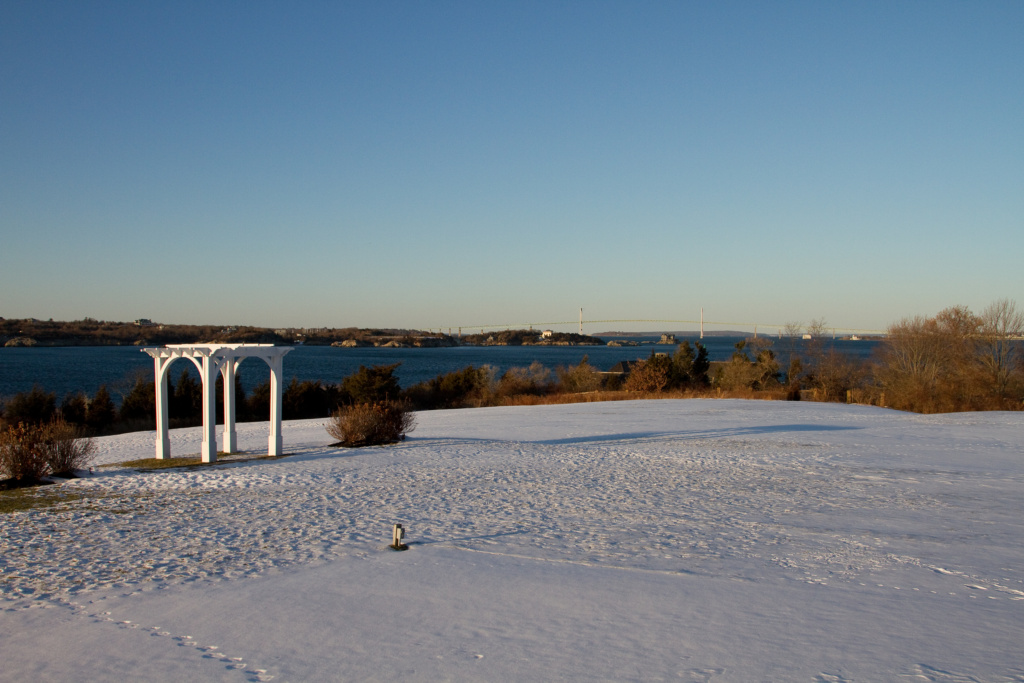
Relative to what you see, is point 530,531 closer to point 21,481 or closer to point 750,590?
point 750,590

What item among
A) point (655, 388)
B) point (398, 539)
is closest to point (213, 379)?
point (398, 539)

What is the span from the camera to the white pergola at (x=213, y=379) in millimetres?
13656

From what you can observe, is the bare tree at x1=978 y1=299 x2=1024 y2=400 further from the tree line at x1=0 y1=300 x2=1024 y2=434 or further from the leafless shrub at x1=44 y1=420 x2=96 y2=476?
the leafless shrub at x1=44 y1=420 x2=96 y2=476

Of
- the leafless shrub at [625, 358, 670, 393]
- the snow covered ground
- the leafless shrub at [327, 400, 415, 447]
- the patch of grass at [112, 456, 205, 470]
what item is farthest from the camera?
the leafless shrub at [625, 358, 670, 393]

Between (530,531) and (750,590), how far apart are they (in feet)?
9.06

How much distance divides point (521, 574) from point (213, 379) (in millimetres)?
9129

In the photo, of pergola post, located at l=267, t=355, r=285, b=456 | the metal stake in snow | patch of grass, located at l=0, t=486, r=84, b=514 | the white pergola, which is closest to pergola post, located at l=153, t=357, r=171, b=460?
the white pergola

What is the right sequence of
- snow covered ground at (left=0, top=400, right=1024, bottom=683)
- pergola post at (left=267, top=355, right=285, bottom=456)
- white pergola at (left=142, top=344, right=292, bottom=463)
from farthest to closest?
pergola post at (left=267, top=355, right=285, bottom=456) < white pergola at (left=142, top=344, right=292, bottom=463) < snow covered ground at (left=0, top=400, right=1024, bottom=683)

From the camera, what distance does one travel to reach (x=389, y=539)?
8.00 metres

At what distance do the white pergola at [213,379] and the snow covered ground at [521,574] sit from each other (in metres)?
1.20

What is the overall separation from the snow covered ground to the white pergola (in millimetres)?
1197

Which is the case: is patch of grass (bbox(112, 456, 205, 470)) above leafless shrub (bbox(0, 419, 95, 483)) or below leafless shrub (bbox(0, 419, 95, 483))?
below

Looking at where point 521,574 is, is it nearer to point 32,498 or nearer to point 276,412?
point 32,498

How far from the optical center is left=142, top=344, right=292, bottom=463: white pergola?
1366 centimetres
